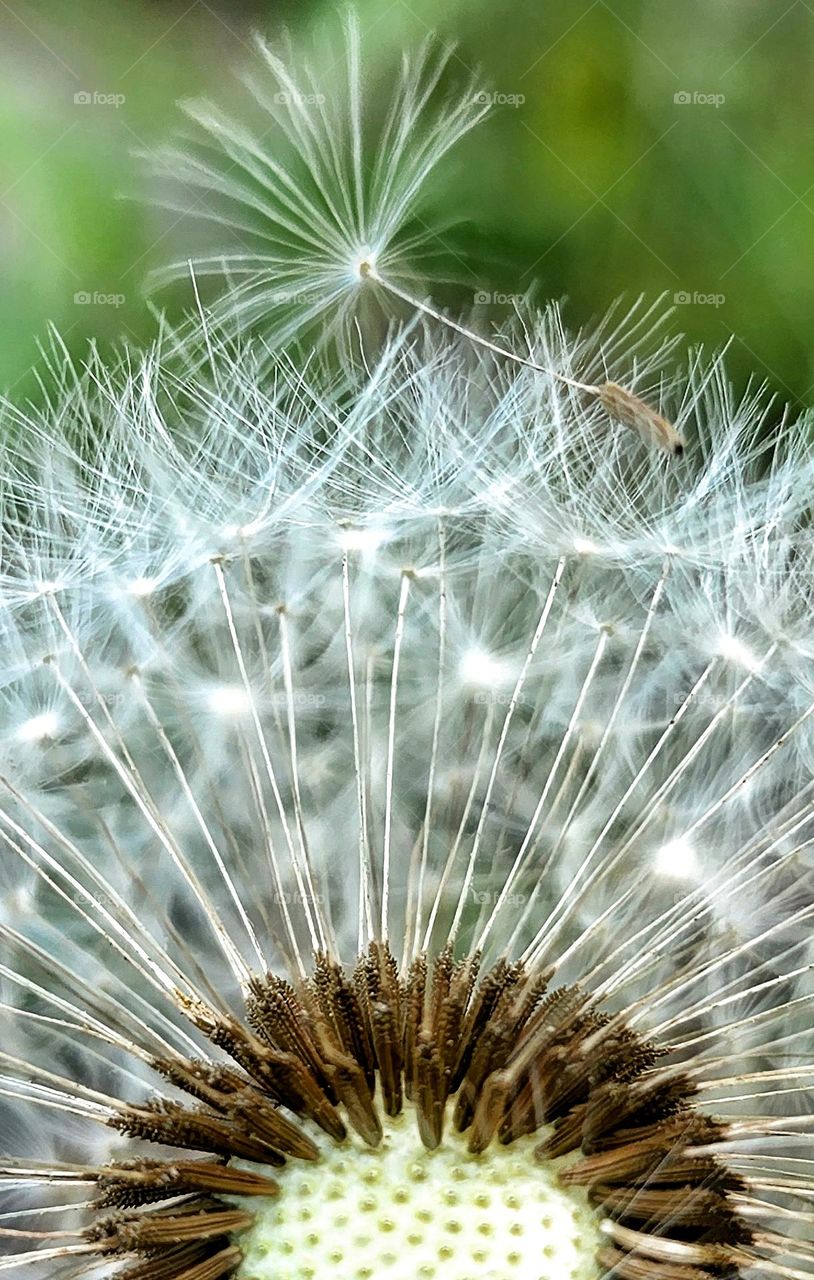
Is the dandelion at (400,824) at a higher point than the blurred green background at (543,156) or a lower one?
lower

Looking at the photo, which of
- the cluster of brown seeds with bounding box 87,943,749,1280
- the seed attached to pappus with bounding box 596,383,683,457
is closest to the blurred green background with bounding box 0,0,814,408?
the seed attached to pappus with bounding box 596,383,683,457

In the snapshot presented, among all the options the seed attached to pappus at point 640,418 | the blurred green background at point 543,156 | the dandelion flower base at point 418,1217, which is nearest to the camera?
the dandelion flower base at point 418,1217

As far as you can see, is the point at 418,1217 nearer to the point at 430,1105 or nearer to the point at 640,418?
the point at 430,1105

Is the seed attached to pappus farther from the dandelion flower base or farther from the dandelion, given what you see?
the dandelion flower base

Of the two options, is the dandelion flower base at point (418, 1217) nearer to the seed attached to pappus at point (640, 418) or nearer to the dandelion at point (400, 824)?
the dandelion at point (400, 824)

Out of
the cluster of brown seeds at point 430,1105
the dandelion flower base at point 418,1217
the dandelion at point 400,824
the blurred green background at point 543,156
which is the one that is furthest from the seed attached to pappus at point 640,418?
the dandelion flower base at point 418,1217

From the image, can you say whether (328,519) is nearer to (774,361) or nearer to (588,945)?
(588,945)

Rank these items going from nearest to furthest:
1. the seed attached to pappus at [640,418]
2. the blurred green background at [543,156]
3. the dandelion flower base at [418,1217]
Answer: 1. the dandelion flower base at [418,1217]
2. the seed attached to pappus at [640,418]
3. the blurred green background at [543,156]
